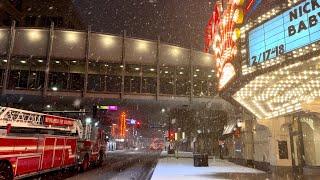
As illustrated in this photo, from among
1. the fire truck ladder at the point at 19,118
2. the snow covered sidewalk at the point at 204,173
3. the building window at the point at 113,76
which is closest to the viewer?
the fire truck ladder at the point at 19,118

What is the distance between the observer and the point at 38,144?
50.3ft

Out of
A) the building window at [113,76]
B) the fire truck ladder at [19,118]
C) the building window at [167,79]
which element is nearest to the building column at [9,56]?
the building window at [113,76]

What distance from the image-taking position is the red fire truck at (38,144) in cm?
1288

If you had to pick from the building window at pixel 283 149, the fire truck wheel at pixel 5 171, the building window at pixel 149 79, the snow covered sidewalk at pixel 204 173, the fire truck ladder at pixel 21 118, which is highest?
the building window at pixel 149 79

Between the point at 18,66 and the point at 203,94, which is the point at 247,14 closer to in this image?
the point at 203,94

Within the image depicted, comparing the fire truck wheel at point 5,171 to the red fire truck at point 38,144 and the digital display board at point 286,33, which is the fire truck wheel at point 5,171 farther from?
the digital display board at point 286,33

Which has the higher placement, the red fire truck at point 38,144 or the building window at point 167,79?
the building window at point 167,79

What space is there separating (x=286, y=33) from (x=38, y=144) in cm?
1206

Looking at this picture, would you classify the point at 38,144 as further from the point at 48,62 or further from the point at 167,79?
the point at 167,79

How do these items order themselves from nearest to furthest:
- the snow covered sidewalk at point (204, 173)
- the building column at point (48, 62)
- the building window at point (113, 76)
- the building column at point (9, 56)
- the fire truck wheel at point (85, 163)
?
the snow covered sidewalk at point (204, 173), the fire truck wheel at point (85, 163), the building column at point (9, 56), the building column at point (48, 62), the building window at point (113, 76)

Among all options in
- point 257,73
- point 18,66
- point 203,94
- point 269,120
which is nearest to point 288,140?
point 269,120

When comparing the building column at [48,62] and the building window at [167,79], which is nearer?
the building column at [48,62]

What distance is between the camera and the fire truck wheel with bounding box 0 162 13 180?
12.5 meters

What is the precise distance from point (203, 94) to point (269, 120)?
29.9 m
